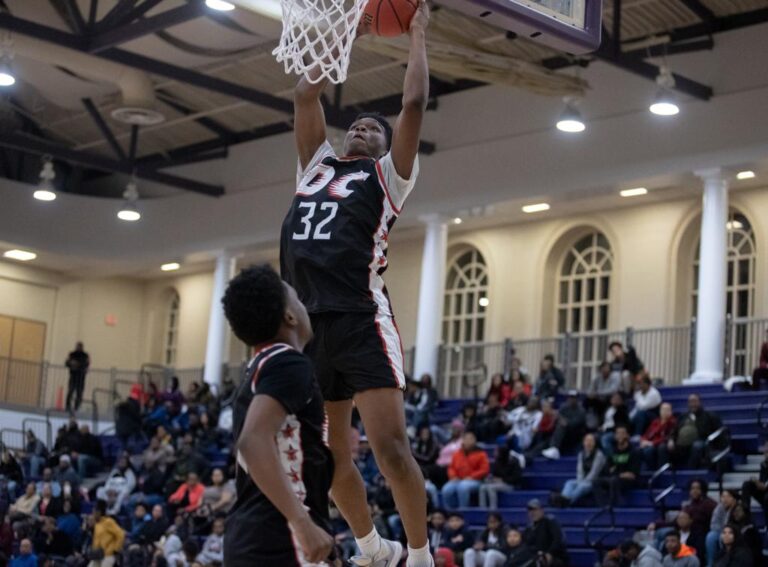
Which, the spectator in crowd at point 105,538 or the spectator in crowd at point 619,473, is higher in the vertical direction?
the spectator in crowd at point 619,473

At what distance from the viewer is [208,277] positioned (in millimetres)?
34750

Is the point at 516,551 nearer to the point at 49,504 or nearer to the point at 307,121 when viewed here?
the point at 49,504

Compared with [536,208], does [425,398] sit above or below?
below

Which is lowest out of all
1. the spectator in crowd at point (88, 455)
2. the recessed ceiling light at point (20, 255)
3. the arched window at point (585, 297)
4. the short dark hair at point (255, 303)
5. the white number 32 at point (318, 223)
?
the spectator in crowd at point (88, 455)

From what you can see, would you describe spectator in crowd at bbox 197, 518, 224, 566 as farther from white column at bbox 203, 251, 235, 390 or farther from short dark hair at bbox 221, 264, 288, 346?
short dark hair at bbox 221, 264, 288, 346

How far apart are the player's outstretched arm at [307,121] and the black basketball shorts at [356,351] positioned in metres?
0.87

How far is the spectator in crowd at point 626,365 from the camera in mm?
21516

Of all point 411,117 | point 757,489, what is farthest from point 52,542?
point 411,117

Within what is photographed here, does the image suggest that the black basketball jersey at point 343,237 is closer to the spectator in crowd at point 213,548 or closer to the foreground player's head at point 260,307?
the foreground player's head at point 260,307

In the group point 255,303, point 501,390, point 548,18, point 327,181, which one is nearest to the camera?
point 255,303

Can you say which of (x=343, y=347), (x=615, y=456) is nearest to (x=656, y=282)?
(x=615, y=456)

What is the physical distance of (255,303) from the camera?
4.84 m

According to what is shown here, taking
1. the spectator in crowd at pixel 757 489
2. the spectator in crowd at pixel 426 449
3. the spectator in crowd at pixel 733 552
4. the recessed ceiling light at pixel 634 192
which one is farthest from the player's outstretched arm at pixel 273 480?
the recessed ceiling light at pixel 634 192

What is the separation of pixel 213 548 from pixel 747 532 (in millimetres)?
6885
